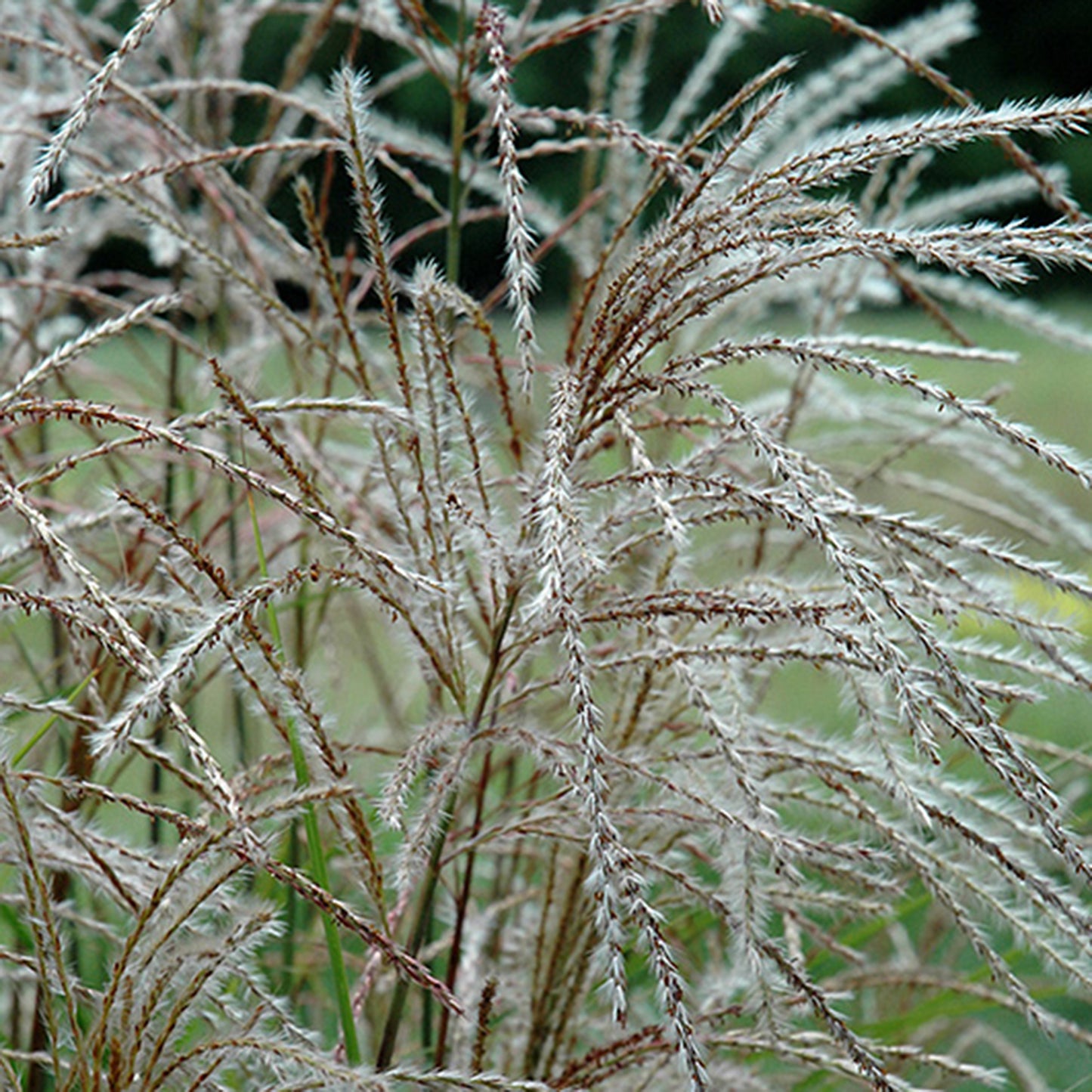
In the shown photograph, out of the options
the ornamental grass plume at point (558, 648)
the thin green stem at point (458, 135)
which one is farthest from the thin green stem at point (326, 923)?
the thin green stem at point (458, 135)

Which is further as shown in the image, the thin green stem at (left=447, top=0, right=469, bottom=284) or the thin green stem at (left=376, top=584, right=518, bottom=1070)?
the thin green stem at (left=447, top=0, right=469, bottom=284)

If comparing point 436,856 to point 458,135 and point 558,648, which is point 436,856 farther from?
point 458,135

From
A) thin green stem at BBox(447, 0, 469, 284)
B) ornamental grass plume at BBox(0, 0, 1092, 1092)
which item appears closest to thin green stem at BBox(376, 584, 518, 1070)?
ornamental grass plume at BBox(0, 0, 1092, 1092)

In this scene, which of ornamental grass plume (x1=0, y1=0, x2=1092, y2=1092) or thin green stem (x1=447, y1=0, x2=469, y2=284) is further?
thin green stem (x1=447, y1=0, x2=469, y2=284)

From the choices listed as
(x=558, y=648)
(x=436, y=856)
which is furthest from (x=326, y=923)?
(x=558, y=648)

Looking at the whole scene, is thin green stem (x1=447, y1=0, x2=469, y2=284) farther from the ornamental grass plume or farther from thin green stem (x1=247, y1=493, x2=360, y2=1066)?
thin green stem (x1=247, y1=493, x2=360, y2=1066)

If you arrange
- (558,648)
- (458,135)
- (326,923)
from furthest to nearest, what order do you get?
(458,135), (558,648), (326,923)

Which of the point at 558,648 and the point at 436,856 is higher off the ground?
the point at 558,648

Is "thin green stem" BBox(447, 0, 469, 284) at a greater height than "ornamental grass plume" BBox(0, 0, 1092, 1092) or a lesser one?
greater

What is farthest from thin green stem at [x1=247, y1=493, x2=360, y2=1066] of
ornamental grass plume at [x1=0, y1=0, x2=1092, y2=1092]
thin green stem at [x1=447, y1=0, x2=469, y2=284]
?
thin green stem at [x1=447, y1=0, x2=469, y2=284]

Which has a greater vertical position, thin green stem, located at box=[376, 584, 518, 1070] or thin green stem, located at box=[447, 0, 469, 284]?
thin green stem, located at box=[447, 0, 469, 284]

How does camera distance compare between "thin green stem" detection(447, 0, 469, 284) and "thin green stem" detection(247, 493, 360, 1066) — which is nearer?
"thin green stem" detection(247, 493, 360, 1066)

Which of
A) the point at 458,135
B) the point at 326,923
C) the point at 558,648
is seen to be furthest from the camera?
the point at 458,135
